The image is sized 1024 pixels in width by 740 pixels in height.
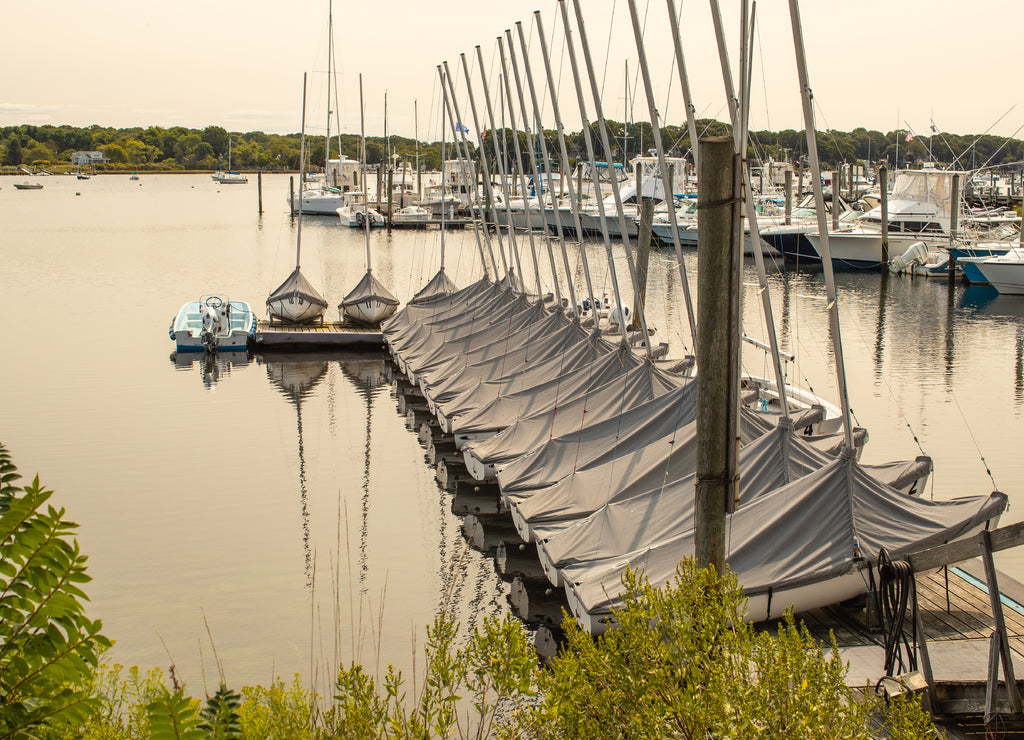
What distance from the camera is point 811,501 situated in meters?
12.5

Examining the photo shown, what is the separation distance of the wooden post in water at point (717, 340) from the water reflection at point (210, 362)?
1087 inches

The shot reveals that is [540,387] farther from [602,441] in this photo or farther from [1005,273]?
[1005,273]

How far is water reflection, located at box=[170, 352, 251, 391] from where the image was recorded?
3438cm

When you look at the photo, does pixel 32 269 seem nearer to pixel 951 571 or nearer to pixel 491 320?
pixel 491 320

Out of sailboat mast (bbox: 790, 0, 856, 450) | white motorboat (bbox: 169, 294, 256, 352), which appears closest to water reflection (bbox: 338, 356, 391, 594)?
white motorboat (bbox: 169, 294, 256, 352)

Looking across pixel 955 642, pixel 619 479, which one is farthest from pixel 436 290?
pixel 955 642

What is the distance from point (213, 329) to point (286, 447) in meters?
12.9

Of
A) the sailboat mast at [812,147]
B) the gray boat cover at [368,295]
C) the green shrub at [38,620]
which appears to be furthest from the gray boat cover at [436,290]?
the green shrub at [38,620]

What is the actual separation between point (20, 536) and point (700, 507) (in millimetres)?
5632

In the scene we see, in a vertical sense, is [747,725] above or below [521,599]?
above

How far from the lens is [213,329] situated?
3731 centimetres

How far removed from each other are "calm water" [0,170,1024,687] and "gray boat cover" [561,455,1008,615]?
143 inches

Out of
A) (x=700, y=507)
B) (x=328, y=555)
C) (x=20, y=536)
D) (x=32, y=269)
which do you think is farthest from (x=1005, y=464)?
(x=32, y=269)

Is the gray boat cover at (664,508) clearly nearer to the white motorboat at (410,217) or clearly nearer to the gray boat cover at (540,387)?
the gray boat cover at (540,387)
